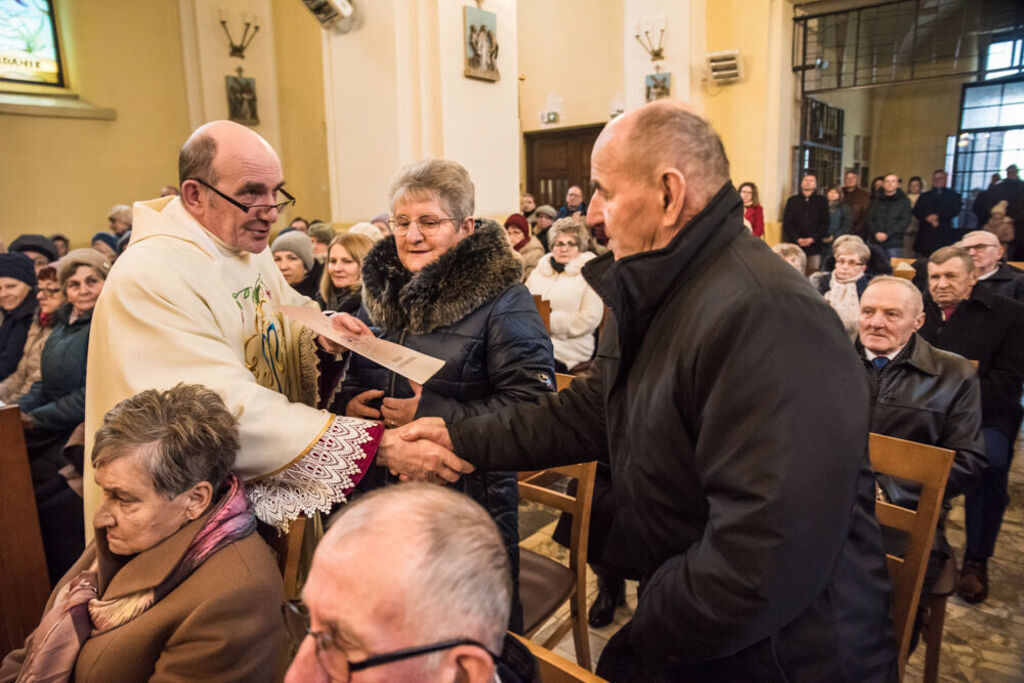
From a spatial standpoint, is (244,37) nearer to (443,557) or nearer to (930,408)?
(930,408)

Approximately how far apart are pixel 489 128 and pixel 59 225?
6.07m

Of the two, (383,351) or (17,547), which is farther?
(17,547)

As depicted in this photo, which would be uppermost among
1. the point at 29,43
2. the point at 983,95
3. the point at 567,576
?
the point at 29,43

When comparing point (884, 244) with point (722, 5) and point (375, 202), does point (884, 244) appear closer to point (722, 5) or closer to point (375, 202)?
point (722, 5)

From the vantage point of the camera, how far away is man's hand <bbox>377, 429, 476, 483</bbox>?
1643 mm

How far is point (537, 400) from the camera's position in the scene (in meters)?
1.76

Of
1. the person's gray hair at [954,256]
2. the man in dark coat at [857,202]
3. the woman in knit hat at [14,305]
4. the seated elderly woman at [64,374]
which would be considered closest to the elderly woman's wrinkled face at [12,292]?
the woman in knit hat at [14,305]

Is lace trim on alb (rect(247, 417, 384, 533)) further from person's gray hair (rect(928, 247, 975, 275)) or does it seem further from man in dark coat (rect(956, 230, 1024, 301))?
man in dark coat (rect(956, 230, 1024, 301))

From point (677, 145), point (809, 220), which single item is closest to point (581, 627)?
point (677, 145)

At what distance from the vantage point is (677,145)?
1.13 metres

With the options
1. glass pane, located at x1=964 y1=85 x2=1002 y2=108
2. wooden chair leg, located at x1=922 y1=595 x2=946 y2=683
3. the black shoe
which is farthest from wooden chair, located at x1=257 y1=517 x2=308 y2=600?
glass pane, located at x1=964 y1=85 x2=1002 y2=108

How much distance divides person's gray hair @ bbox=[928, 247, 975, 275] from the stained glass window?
10204 mm

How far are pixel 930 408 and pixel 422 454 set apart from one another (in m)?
1.86

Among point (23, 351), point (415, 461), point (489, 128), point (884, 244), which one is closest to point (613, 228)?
point (415, 461)
